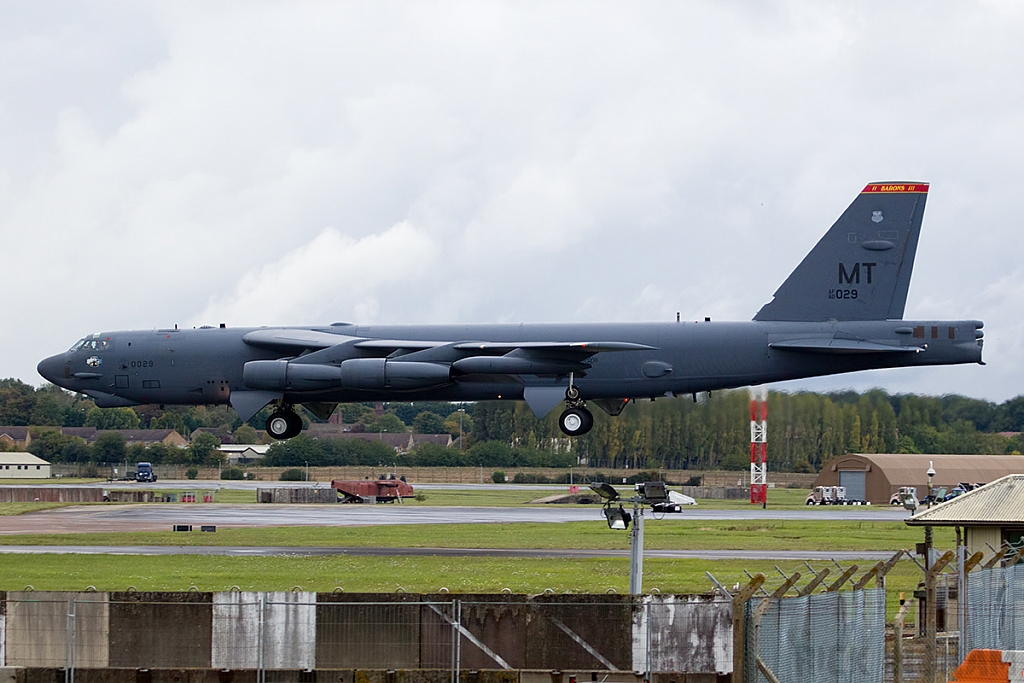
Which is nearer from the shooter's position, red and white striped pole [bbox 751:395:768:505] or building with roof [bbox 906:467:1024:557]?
building with roof [bbox 906:467:1024:557]

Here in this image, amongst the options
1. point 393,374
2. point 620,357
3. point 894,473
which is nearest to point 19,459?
point 894,473

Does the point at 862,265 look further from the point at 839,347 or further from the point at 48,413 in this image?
the point at 48,413

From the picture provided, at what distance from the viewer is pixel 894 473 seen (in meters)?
Answer: 70.1

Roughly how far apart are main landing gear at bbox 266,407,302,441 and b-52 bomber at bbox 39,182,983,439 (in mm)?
841

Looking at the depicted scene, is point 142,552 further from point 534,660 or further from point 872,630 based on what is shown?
point 872,630

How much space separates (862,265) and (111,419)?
71.4 metres

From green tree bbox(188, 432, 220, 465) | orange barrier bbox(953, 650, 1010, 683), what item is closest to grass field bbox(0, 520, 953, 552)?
orange barrier bbox(953, 650, 1010, 683)

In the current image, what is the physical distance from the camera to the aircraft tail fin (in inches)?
1345

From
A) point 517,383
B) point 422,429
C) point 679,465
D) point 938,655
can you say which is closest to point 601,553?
point 517,383

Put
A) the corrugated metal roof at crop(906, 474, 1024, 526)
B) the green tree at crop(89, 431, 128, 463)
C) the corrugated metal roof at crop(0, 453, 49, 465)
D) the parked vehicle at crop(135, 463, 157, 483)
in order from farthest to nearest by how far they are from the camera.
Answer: the corrugated metal roof at crop(0, 453, 49, 465) → the green tree at crop(89, 431, 128, 463) → the parked vehicle at crop(135, 463, 157, 483) → the corrugated metal roof at crop(906, 474, 1024, 526)

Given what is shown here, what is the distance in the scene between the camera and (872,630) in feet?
55.2

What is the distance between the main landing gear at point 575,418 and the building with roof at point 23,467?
64529mm

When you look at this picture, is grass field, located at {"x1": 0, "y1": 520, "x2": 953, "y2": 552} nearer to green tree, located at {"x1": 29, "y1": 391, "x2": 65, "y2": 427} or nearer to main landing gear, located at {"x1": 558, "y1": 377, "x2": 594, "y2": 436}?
main landing gear, located at {"x1": 558, "y1": 377, "x2": 594, "y2": 436}

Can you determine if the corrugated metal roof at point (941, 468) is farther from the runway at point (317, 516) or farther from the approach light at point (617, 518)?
the approach light at point (617, 518)
